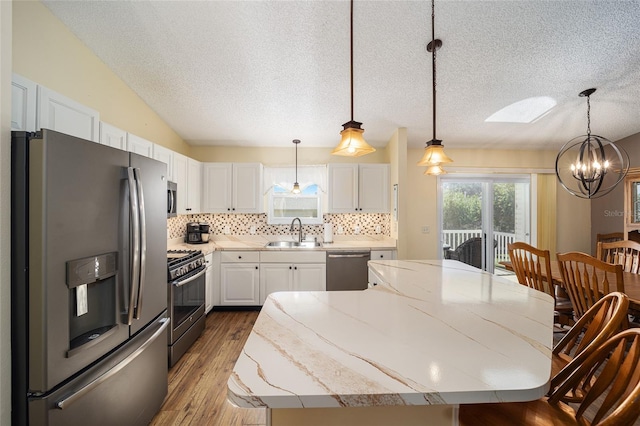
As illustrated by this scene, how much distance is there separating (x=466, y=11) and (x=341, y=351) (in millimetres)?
2204

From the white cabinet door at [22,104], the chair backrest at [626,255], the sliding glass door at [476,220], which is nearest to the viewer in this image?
the white cabinet door at [22,104]

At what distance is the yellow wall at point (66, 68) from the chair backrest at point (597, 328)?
Answer: 3.09 meters

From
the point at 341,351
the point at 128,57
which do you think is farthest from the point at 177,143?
the point at 341,351

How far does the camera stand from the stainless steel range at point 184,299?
7.65 ft

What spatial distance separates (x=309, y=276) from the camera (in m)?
3.60

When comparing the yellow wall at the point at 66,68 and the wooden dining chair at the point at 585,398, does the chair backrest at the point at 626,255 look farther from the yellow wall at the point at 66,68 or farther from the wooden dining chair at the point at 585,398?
the yellow wall at the point at 66,68

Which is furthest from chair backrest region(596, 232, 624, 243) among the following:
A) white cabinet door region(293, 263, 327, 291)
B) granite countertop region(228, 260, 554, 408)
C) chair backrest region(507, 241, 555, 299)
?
white cabinet door region(293, 263, 327, 291)

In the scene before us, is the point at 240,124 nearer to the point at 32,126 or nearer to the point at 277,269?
the point at 277,269

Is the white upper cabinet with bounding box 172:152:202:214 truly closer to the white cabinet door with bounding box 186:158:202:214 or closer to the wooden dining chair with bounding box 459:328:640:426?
the white cabinet door with bounding box 186:158:202:214

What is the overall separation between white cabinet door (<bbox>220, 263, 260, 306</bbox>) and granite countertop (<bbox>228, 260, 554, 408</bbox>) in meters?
2.26

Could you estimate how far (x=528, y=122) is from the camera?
11.3 ft

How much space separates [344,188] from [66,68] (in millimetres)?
3113

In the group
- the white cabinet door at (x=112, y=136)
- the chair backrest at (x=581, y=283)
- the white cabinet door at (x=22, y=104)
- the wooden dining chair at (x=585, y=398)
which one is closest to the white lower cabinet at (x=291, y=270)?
the white cabinet door at (x=112, y=136)

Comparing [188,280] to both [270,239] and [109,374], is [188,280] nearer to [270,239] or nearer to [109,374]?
[109,374]
